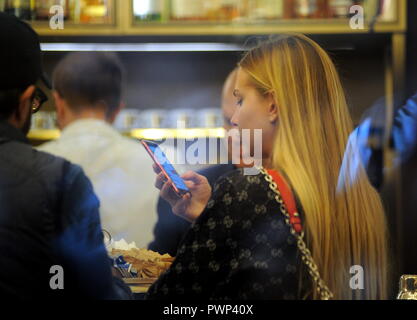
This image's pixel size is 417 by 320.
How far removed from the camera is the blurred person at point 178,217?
1670mm

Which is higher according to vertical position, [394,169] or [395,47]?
[395,47]

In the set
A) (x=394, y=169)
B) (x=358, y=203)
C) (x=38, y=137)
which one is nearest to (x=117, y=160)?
(x=38, y=137)

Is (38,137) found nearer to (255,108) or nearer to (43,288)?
(43,288)

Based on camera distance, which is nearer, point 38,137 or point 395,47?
point 38,137

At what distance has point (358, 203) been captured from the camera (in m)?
1.68

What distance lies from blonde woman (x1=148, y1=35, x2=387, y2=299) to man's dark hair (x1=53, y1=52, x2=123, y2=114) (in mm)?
276

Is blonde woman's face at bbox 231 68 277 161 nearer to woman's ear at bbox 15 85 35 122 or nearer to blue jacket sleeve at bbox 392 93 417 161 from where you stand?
blue jacket sleeve at bbox 392 93 417 161

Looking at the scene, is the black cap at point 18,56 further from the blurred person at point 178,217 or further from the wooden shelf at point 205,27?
the blurred person at point 178,217

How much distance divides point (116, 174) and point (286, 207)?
1.48 feet

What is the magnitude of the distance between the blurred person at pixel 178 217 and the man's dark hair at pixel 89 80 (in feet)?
0.94

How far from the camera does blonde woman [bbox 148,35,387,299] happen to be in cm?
159
